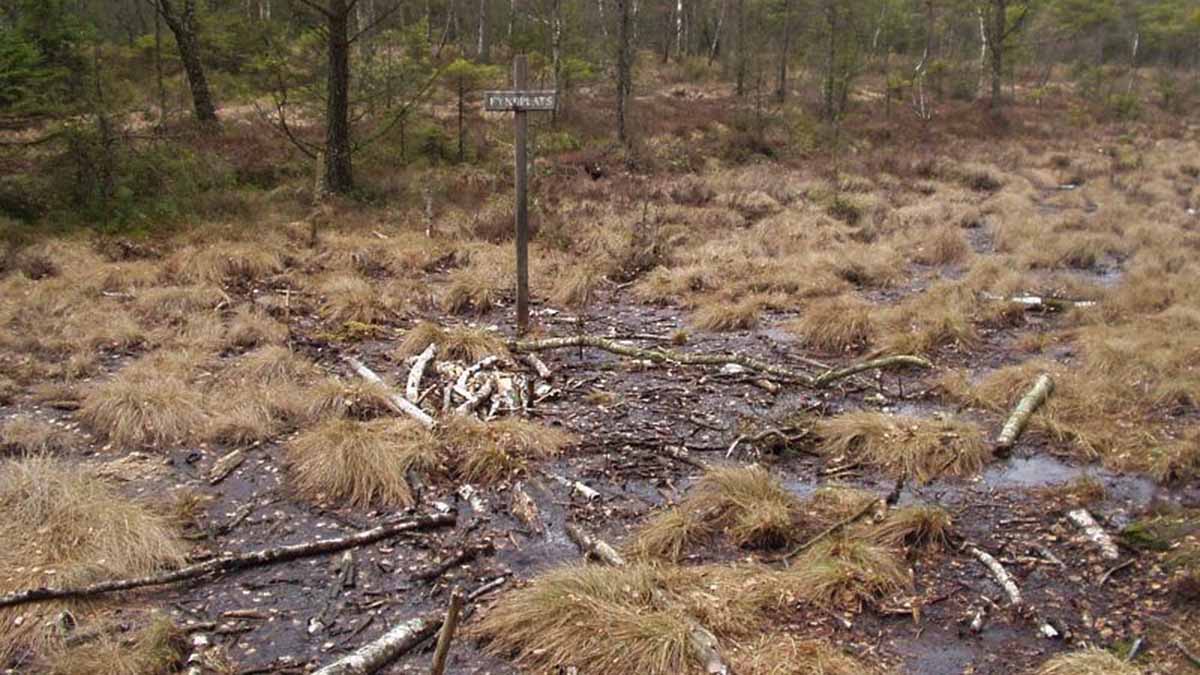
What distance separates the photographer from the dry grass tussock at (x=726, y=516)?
193 inches

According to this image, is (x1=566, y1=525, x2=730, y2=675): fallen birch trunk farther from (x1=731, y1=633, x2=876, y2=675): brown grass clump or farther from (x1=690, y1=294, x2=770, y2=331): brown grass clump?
(x1=690, y1=294, x2=770, y2=331): brown grass clump

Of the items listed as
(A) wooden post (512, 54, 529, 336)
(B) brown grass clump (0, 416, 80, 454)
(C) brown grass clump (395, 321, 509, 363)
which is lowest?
(B) brown grass clump (0, 416, 80, 454)

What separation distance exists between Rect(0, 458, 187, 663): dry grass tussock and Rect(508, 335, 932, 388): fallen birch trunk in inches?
154

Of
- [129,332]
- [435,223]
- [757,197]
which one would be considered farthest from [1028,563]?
[757,197]

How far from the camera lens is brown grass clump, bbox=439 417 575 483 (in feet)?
18.9

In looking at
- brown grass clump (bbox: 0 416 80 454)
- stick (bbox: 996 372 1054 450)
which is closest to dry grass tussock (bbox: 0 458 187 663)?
brown grass clump (bbox: 0 416 80 454)

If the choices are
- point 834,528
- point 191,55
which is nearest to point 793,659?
point 834,528

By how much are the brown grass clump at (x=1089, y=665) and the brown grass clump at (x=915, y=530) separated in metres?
1.14

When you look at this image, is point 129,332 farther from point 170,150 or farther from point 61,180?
point 170,150

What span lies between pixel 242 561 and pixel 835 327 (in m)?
5.99

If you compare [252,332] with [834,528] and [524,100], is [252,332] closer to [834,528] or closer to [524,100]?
[524,100]

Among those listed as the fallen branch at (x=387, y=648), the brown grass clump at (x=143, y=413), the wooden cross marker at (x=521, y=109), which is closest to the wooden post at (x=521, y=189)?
the wooden cross marker at (x=521, y=109)

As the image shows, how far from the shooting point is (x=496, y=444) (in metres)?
5.96

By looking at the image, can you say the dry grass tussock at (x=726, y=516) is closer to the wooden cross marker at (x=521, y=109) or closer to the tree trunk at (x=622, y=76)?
the wooden cross marker at (x=521, y=109)
